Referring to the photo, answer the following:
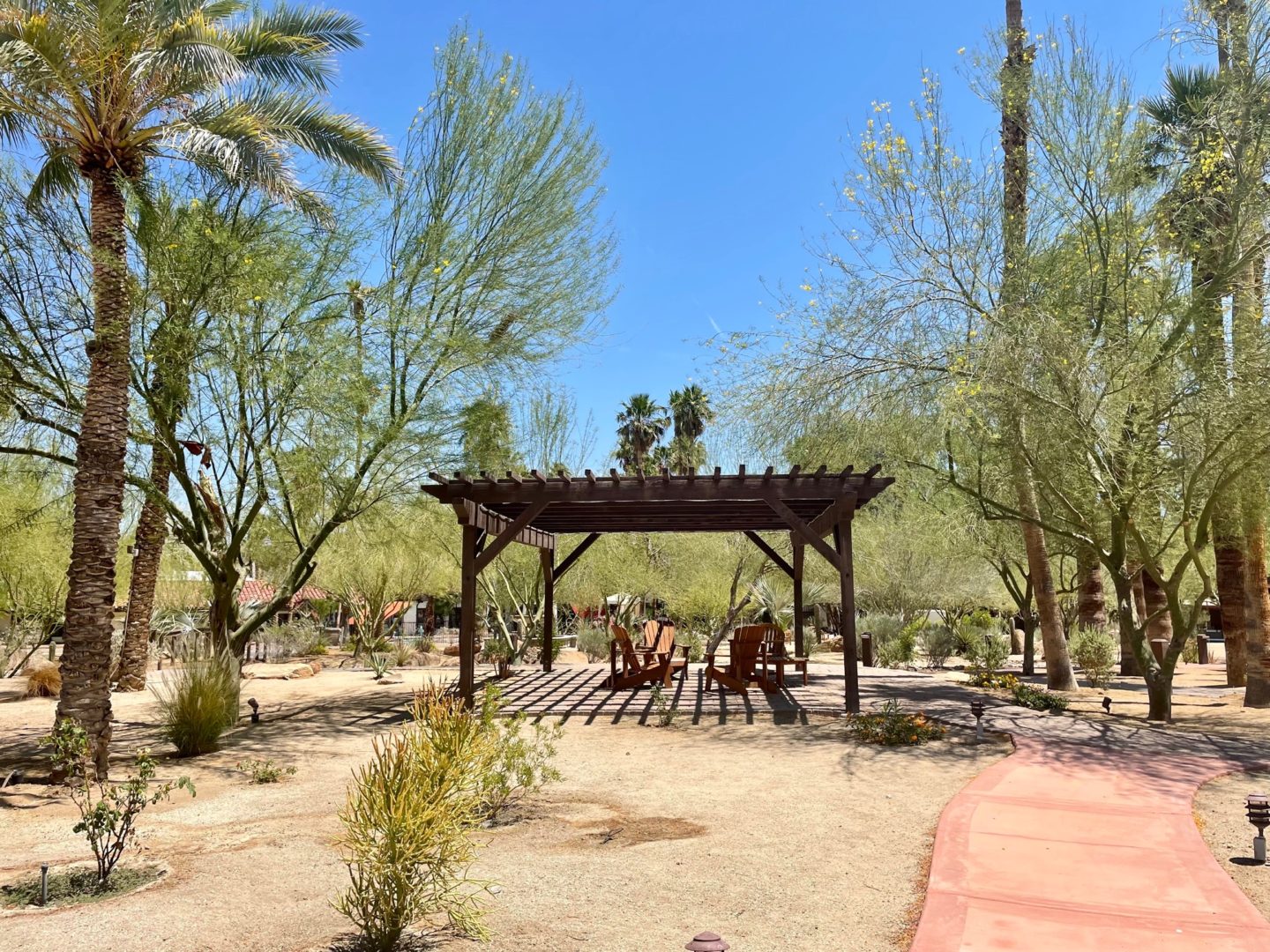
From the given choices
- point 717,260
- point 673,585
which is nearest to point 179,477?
point 717,260

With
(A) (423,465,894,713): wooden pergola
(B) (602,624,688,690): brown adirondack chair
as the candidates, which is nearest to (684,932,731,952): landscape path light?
(A) (423,465,894,713): wooden pergola

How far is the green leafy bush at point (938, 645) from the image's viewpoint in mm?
19750

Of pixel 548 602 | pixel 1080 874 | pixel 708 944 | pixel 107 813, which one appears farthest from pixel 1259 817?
pixel 548 602

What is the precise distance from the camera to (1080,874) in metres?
4.23

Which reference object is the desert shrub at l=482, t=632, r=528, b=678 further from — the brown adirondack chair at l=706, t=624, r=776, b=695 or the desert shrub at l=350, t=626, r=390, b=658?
the brown adirondack chair at l=706, t=624, r=776, b=695

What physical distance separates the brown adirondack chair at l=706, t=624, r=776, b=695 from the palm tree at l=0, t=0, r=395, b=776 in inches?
295

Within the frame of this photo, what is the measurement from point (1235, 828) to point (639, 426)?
1512 inches

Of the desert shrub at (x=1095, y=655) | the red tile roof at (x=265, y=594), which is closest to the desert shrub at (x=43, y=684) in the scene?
the desert shrub at (x=1095, y=655)

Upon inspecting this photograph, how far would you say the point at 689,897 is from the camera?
4098mm

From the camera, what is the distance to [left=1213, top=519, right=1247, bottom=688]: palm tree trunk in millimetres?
11809

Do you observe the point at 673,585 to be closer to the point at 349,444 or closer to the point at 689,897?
the point at 349,444

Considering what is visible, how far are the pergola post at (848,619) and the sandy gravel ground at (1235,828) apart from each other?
4.04 metres

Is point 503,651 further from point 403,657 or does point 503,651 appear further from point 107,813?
point 107,813

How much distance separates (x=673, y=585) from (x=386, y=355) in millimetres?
13796
